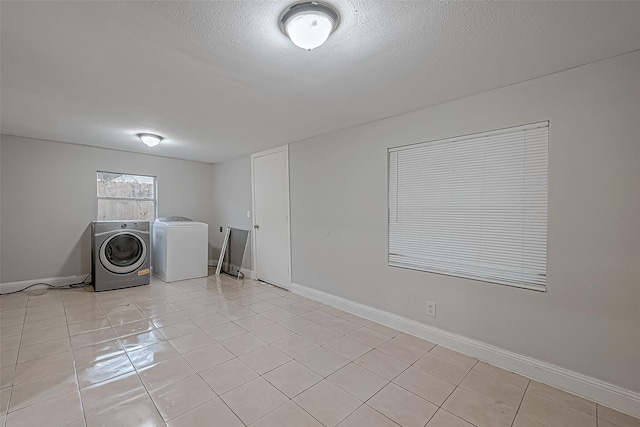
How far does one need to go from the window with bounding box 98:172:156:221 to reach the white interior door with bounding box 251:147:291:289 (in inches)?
80.6

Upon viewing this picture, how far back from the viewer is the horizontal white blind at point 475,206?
2.05m

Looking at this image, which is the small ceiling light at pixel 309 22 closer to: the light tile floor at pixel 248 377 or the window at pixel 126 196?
the light tile floor at pixel 248 377

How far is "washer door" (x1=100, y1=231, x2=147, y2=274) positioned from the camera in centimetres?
407

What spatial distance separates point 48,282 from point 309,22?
5208mm

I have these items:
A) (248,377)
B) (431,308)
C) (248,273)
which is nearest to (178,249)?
(248,273)

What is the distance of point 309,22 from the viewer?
137 centimetres

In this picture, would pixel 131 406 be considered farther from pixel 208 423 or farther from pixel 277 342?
pixel 277 342

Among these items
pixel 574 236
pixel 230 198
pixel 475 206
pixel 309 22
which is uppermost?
pixel 309 22

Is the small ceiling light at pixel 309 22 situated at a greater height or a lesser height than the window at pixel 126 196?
greater

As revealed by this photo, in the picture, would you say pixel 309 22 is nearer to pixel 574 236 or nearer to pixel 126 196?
pixel 574 236

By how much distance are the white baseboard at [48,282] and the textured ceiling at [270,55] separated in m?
2.46

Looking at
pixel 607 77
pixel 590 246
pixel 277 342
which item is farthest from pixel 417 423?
pixel 607 77

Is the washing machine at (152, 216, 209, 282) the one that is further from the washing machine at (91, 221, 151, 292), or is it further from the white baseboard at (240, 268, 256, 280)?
the white baseboard at (240, 268, 256, 280)

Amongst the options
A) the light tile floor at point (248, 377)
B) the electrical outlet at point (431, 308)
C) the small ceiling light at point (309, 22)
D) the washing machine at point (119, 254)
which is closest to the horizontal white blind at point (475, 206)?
the electrical outlet at point (431, 308)
